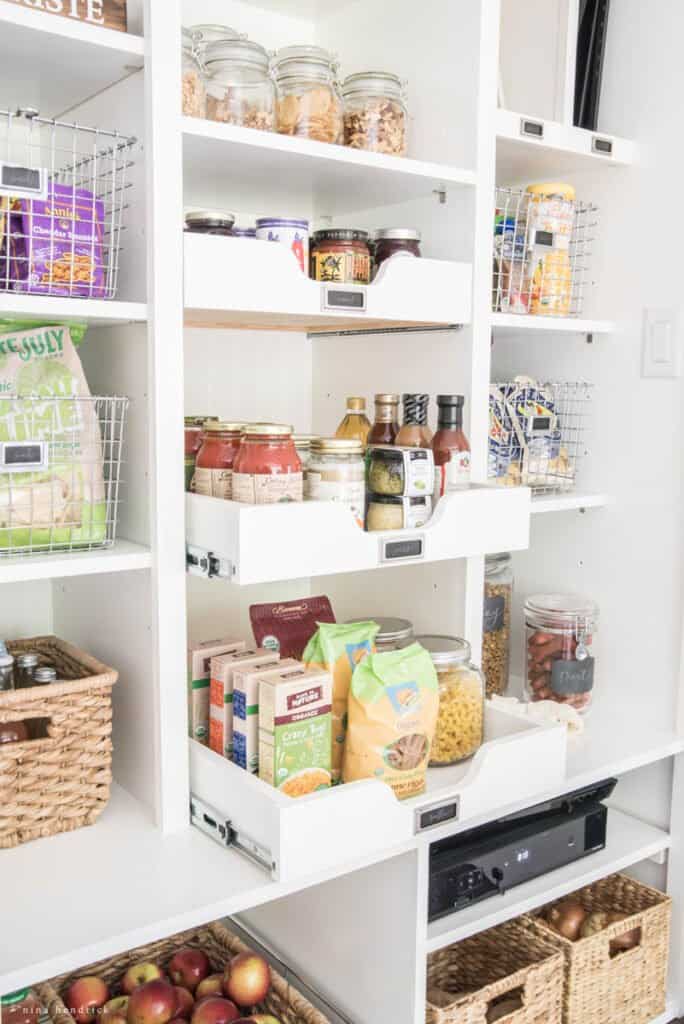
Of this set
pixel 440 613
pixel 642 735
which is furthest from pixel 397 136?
pixel 642 735

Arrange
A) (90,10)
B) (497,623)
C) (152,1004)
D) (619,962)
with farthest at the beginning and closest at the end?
(497,623) < (619,962) < (152,1004) < (90,10)

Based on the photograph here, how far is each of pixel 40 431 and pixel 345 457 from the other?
0.45 metres

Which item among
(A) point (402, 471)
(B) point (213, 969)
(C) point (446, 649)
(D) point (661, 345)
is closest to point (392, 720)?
(C) point (446, 649)

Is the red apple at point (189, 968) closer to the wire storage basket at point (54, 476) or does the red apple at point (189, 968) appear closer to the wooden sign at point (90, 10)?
the wire storage basket at point (54, 476)

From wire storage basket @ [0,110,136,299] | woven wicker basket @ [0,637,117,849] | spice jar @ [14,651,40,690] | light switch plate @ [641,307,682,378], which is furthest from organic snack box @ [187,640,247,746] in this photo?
light switch plate @ [641,307,682,378]

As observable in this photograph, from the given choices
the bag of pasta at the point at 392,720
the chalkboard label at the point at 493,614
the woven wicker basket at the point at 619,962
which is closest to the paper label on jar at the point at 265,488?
the bag of pasta at the point at 392,720

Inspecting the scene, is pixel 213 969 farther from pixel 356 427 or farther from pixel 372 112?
pixel 372 112

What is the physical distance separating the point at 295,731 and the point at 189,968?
2.18ft

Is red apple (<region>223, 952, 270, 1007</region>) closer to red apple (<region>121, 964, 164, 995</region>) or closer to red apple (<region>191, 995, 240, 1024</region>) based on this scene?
red apple (<region>191, 995, 240, 1024</region>)

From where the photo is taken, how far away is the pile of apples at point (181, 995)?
163 centimetres

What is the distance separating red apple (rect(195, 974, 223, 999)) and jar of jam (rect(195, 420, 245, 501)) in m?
0.90

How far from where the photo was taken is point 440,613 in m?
1.91

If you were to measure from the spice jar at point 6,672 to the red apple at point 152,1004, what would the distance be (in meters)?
0.59

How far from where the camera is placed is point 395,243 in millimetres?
1694
